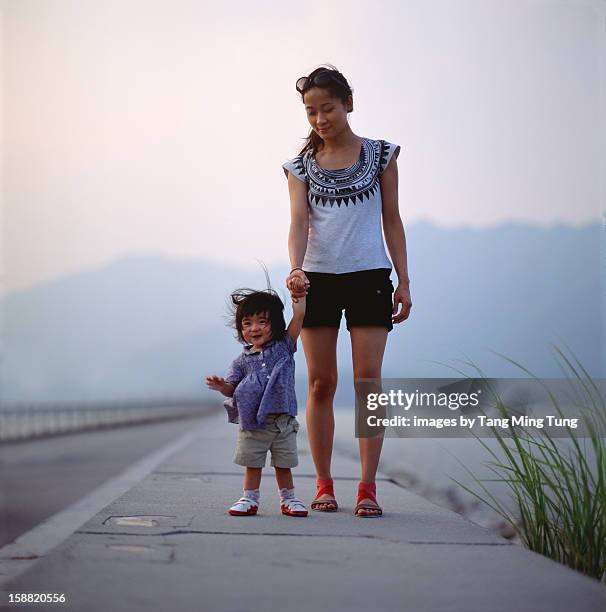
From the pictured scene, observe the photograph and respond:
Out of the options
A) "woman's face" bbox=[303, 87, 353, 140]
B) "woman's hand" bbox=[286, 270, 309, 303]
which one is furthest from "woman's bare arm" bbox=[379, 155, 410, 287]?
"woman's hand" bbox=[286, 270, 309, 303]

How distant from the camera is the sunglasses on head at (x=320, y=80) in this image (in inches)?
114

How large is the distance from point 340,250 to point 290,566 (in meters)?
1.26

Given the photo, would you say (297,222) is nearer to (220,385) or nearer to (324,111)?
(324,111)

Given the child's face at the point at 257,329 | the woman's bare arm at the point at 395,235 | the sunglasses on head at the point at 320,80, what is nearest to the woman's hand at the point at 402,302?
the woman's bare arm at the point at 395,235

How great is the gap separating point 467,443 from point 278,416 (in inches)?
57.4

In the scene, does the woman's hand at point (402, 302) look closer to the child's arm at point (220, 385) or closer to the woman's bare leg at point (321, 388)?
the woman's bare leg at point (321, 388)

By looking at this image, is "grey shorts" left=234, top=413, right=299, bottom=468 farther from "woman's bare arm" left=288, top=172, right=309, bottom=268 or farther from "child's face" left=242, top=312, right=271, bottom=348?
"woman's bare arm" left=288, top=172, right=309, bottom=268

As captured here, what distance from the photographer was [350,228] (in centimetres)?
298

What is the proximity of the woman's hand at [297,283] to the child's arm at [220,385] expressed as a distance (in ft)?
1.17

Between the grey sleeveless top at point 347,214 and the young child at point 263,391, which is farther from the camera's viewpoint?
the grey sleeveless top at point 347,214

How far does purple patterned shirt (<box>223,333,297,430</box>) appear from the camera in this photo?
9.29 ft

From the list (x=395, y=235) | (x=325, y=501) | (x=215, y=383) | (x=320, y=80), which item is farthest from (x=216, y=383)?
(x=320, y=80)

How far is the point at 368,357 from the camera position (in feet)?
9.80

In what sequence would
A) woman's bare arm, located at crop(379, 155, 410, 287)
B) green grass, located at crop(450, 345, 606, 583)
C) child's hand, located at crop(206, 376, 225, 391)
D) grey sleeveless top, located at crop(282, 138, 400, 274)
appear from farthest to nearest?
woman's bare arm, located at crop(379, 155, 410, 287), grey sleeveless top, located at crop(282, 138, 400, 274), child's hand, located at crop(206, 376, 225, 391), green grass, located at crop(450, 345, 606, 583)
